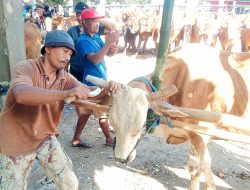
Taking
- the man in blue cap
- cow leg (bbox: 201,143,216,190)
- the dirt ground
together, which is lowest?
the dirt ground

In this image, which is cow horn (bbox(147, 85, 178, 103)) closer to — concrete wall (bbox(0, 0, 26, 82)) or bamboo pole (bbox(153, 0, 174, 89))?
bamboo pole (bbox(153, 0, 174, 89))

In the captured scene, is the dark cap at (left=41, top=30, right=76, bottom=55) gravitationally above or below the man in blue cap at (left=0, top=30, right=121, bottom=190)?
above

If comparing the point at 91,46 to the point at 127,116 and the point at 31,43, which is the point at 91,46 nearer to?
the point at 31,43

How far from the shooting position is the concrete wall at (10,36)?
12.7ft

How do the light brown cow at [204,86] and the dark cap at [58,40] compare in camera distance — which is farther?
the light brown cow at [204,86]

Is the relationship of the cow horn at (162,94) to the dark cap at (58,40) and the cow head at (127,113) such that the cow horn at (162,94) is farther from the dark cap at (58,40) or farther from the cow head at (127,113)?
the dark cap at (58,40)

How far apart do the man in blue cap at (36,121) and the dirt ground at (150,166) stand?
1321 mm

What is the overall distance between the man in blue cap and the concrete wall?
1.45 meters

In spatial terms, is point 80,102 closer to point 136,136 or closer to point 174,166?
point 136,136

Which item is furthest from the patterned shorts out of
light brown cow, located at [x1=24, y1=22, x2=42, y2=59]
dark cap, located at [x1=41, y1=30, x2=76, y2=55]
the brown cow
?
the brown cow

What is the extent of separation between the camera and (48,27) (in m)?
15.4

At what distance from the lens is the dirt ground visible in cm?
433

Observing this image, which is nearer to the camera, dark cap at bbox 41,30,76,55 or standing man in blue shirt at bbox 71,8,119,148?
dark cap at bbox 41,30,76,55

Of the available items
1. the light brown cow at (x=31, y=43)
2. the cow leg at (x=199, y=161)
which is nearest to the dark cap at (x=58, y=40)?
the cow leg at (x=199, y=161)
